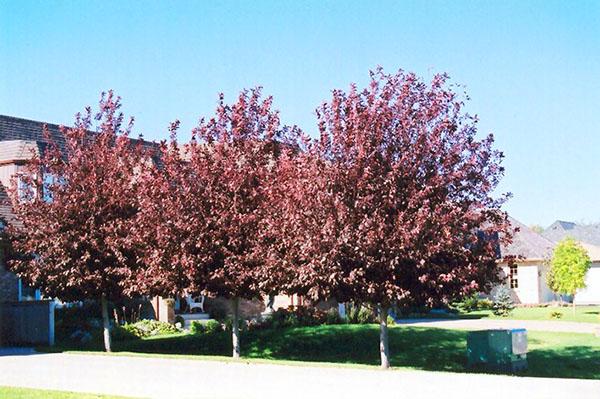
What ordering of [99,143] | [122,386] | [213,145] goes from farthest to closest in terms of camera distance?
[99,143], [213,145], [122,386]

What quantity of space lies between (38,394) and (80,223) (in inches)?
385

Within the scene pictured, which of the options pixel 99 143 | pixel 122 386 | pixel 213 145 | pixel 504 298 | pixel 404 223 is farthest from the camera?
pixel 504 298

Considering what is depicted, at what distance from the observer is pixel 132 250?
72.0 feet

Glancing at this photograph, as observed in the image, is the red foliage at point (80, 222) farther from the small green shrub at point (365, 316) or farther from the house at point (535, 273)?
the house at point (535, 273)

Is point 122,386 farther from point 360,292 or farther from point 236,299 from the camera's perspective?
point 236,299

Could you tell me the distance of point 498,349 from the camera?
62.2 ft

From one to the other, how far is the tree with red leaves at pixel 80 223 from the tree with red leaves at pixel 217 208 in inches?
60.9

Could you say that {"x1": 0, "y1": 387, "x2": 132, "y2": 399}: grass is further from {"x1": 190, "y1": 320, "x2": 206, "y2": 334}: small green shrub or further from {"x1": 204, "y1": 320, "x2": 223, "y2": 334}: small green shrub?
{"x1": 190, "y1": 320, "x2": 206, "y2": 334}: small green shrub

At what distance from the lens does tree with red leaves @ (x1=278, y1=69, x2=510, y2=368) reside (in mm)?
16766

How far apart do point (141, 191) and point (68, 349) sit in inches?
236

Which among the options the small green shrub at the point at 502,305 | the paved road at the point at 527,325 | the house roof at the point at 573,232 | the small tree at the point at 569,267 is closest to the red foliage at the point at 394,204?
the paved road at the point at 527,325

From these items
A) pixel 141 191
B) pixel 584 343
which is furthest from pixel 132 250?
pixel 584 343

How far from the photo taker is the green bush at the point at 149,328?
27703 mm

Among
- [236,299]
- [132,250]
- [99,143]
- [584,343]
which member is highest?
[99,143]
